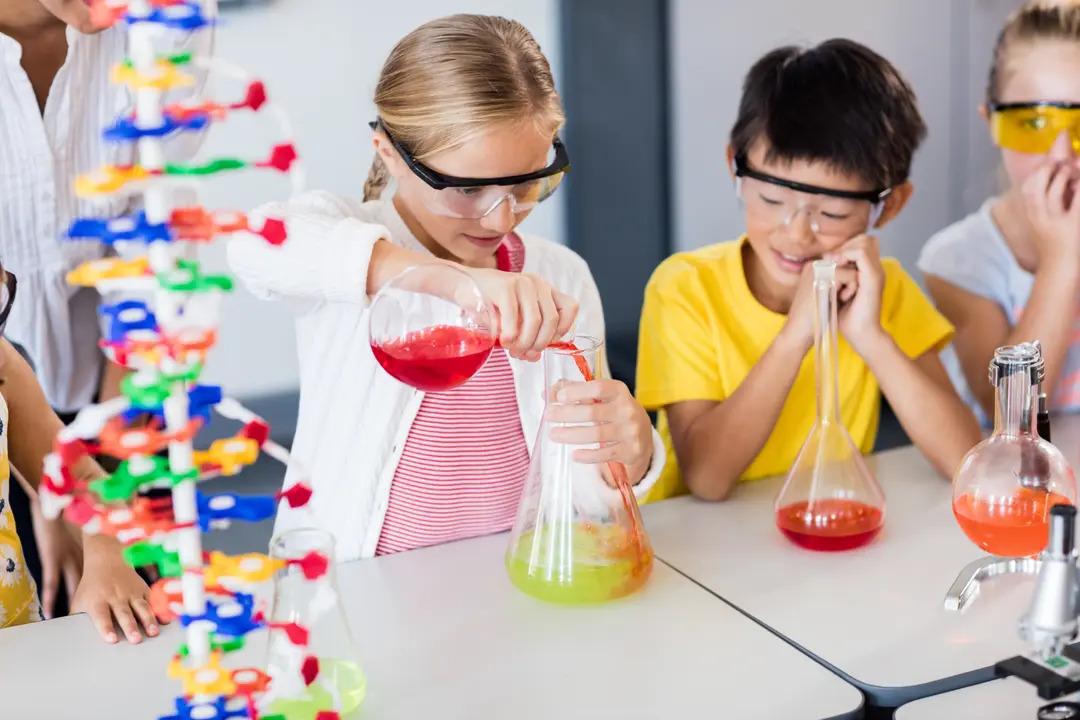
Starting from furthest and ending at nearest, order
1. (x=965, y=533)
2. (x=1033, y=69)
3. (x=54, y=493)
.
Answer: (x=1033, y=69)
(x=965, y=533)
(x=54, y=493)

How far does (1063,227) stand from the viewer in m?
1.87

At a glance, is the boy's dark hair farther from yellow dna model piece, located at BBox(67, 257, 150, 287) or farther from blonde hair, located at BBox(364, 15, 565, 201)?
yellow dna model piece, located at BBox(67, 257, 150, 287)

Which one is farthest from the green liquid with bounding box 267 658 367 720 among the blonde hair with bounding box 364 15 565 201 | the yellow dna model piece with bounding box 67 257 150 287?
the blonde hair with bounding box 364 15 565 201

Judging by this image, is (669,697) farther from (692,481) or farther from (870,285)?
(870,285)

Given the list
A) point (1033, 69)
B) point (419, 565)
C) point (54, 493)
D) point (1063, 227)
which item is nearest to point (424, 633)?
point (419, 565)

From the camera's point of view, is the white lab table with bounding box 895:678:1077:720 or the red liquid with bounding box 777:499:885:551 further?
the red liquid with bounding box 777:499:885:551

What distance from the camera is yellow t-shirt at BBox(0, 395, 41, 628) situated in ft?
4.73

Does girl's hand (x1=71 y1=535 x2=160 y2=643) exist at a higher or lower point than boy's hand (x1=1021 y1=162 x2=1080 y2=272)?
lower

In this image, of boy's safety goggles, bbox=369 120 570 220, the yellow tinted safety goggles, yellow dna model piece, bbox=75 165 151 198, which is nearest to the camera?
yellow dna model piece, bbox=75 165 151 198

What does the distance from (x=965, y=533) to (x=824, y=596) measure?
0.21 meters

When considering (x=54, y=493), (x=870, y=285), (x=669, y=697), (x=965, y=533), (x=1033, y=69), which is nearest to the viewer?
(x=54, y=493)

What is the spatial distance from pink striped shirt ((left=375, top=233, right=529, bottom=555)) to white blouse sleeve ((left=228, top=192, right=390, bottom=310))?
0.31 meters

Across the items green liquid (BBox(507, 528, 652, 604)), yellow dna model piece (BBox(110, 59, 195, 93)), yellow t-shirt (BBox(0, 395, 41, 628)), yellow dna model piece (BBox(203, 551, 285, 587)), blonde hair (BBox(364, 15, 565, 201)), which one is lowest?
yellow t-shirt (BBox(0, 395, 41, 628))

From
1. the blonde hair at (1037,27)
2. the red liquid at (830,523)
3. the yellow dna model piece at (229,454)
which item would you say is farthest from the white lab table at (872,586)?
the blonde hair at (1037,27)
